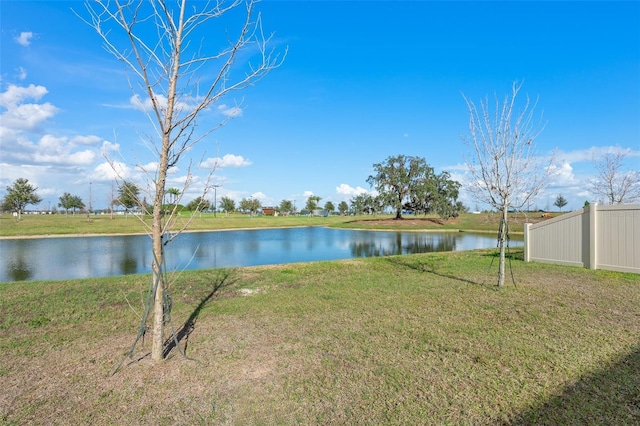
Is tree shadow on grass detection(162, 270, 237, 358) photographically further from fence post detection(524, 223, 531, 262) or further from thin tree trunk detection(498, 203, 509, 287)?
fence post detection(524, 223, 531, 262)

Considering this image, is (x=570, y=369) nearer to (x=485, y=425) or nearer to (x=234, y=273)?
(x=485, y=425)

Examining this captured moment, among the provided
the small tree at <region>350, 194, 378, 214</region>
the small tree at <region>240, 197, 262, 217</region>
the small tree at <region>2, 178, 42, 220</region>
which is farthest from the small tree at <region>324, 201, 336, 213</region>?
the small tree at <region>2, 178, 42, 220</region>

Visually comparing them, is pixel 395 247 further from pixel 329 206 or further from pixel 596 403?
pixel 329 206

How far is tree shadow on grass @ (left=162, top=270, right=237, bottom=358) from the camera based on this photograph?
4.15m

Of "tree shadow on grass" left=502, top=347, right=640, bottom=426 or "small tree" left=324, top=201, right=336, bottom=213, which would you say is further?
"small tree" left=324, top=201, right=336, bottom=213

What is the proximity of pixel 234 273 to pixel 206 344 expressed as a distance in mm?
4889

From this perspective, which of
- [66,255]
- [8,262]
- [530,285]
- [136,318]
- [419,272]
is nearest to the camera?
[136,318]

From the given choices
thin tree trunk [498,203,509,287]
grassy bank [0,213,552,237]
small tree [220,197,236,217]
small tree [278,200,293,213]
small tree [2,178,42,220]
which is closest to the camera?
thin tree trunk [498,203,509,287]

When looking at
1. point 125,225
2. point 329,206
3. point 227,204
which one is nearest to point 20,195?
point 125,225

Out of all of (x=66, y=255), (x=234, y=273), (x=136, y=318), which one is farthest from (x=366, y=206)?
(x=136, y=318)

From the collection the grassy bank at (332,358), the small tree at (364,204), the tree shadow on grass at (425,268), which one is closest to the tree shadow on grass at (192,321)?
the grassy bank at (332,358)

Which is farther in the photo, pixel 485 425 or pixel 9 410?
pixel 9 410

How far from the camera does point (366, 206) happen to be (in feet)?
163

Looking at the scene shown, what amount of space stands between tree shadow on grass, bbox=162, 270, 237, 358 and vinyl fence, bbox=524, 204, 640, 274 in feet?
32.3
